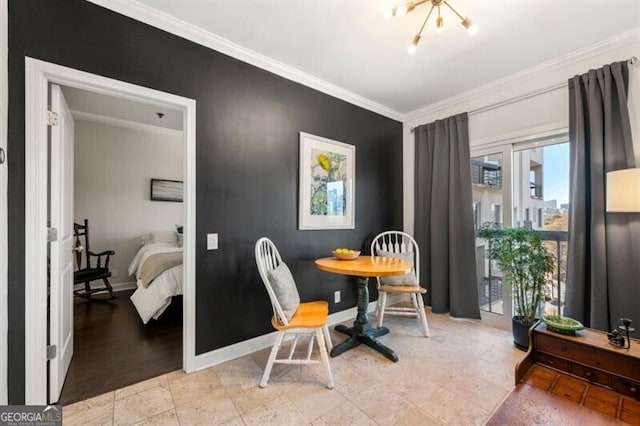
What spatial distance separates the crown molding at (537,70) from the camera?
2.17 meters

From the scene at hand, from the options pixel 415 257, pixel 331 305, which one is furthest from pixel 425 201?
pixel 331 305

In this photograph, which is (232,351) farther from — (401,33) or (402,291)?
(401,33)

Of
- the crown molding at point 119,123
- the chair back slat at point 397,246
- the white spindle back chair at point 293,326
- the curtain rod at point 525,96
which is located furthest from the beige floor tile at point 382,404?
the crown molding at point 119,123

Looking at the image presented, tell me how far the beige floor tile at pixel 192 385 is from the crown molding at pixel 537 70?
366cm

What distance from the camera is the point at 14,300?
1.51m

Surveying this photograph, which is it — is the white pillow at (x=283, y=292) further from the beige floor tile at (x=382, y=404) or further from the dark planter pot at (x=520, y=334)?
the dark planter pot at (x=520, y=334)

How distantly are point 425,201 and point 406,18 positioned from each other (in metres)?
2.10

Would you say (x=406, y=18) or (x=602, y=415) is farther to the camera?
(x=406, y=18)

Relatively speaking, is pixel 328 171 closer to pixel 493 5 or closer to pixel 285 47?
pixel 285 47

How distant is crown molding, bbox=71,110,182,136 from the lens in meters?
4.14

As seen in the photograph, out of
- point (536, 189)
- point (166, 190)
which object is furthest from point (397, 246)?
point (166, 190)

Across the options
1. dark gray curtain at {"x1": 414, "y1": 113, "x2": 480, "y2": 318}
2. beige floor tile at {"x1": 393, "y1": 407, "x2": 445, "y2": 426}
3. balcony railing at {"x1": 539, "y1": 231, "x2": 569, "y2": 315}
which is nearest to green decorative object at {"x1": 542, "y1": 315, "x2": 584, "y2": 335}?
beige floor tile at {"x1": 393, "y1": 407, "x2": 445, "y2": 426}

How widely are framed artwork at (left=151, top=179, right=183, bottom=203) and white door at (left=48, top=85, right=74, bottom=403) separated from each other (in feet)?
9.64

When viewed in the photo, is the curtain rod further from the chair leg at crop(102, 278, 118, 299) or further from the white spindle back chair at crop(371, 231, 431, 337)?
the chair leg at crop(102, 278, 118, 299)
